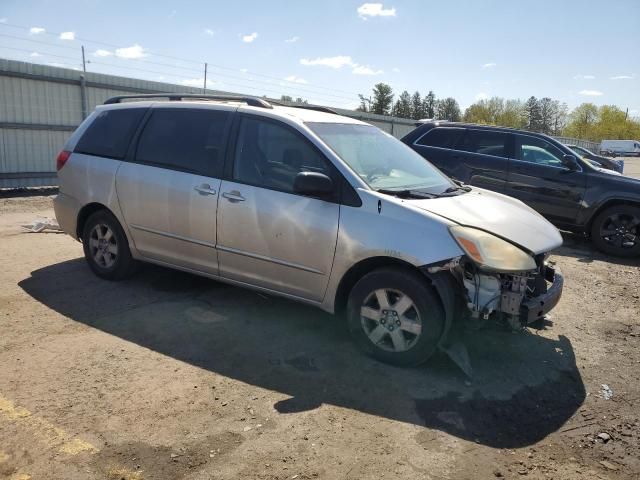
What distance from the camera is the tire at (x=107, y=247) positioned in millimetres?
5234

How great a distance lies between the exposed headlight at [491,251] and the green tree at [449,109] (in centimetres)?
8901

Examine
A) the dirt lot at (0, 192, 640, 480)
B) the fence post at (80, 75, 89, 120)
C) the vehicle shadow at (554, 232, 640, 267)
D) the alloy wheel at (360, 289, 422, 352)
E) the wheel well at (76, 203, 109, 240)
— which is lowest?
the dirt lot at (0, 192, 640, 480)

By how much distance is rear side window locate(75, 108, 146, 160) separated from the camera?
5.18 m

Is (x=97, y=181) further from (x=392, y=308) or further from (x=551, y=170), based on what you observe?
(x=551, y=170)

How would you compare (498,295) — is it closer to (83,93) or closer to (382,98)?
(83,93)

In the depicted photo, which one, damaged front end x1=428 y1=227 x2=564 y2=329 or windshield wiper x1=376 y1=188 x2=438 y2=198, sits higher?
windshield wiper x1=376 y1=188 x2=438 y2=198

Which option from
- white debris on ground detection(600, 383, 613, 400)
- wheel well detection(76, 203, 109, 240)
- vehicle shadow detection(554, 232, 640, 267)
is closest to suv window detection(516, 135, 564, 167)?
vehicle shadow detection(554, 232, 640, 267)

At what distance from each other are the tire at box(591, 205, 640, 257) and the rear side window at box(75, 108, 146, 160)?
22.7ft

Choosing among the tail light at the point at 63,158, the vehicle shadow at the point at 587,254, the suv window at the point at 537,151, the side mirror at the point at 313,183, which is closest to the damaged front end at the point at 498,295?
the side mirror at the point at 313,183

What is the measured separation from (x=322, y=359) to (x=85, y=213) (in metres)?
3.17

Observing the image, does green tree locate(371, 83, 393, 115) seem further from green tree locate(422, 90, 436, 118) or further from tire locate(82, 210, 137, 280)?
tire locate(82, 210, 137, 280)

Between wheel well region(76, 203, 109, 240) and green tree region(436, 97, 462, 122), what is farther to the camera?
green tree region(436, 97, 462, 122)

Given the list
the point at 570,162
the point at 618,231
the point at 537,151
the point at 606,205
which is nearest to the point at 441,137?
the point at 537,151

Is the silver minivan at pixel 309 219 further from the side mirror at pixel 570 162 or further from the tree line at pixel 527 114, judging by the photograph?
the tree line at pixel 527 114
